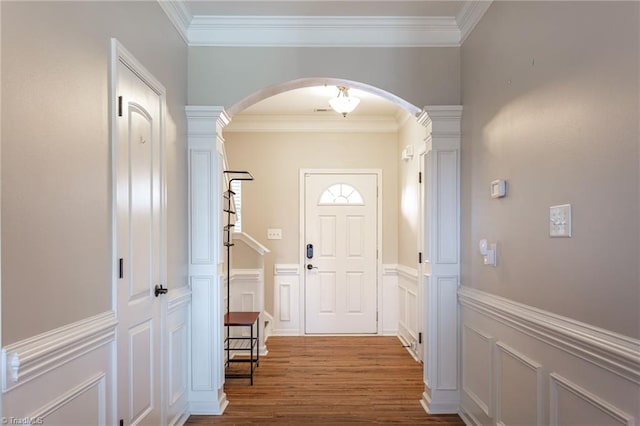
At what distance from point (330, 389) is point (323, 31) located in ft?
9.20

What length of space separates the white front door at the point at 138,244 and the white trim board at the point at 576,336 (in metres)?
1.91

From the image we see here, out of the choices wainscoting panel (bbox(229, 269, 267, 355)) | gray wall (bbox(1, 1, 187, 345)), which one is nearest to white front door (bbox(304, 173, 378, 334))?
wainscoting panel (bbox(229, 269, 267, 355))

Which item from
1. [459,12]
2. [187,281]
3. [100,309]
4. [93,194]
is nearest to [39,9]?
[93,194]

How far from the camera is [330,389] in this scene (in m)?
3.55

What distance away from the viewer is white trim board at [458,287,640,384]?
1.36m

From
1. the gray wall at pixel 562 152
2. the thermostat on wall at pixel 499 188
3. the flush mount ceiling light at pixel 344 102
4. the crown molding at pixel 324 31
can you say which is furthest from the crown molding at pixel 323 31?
the thermostat on wall at pixel 499 188

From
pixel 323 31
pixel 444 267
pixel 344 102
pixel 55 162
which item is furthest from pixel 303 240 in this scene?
pixel 55 162

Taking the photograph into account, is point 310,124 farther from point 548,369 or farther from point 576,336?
point 576,336

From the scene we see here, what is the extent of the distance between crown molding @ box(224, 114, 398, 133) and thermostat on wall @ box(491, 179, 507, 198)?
10.5 ft

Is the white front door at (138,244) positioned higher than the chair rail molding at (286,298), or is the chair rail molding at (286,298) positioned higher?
the white front door at (138,244)

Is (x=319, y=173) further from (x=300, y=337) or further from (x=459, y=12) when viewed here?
(x=459, y=12)

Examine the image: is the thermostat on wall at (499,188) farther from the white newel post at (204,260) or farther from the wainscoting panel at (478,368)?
the white newel post at (204,260)

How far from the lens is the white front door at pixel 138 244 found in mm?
2010

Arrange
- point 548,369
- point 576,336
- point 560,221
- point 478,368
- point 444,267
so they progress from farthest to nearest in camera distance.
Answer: point 444,267 < point 478,368 < point 548,369 < point 560,221 < point 576,336
